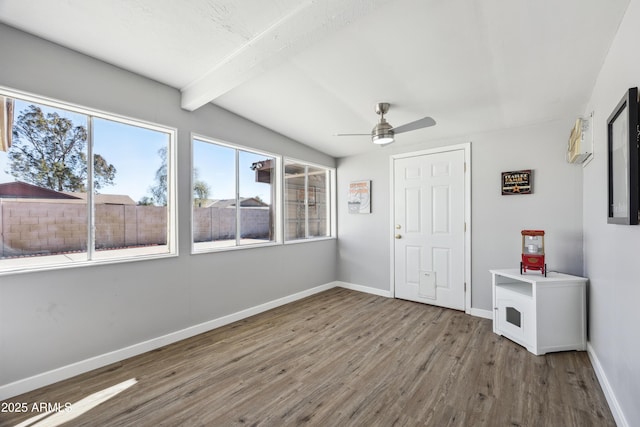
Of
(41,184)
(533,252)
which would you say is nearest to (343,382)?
(533,252)

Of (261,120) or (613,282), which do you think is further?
(261,120)

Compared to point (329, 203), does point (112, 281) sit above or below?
below

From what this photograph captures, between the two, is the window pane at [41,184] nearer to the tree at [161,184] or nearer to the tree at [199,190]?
the tree at [161,184]

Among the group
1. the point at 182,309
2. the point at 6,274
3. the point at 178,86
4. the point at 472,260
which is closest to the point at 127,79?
the point at 178,86

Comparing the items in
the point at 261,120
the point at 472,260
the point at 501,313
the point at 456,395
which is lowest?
the point at 456,395

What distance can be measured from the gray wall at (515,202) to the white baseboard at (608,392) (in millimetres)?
925

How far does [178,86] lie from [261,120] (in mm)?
996

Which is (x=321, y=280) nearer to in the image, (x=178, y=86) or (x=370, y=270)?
(x=370, y=270)

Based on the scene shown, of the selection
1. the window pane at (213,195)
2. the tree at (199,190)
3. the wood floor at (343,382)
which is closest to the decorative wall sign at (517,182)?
the wood floor at (343,382)

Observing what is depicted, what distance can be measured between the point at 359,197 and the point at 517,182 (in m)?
2.16

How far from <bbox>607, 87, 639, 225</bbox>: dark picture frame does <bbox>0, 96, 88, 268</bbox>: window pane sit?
3.64 metres

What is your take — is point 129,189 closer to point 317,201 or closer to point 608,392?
point 317,201

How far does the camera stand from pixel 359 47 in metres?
2.07

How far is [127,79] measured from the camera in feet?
8.25
